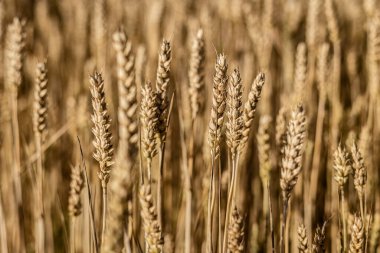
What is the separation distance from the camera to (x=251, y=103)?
3.16 ft

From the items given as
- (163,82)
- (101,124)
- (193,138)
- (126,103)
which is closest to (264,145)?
(193,138)

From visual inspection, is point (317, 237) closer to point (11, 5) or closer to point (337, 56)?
point (337, 56)

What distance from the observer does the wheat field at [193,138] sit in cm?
94

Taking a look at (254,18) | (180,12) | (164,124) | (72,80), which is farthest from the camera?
(180,12)

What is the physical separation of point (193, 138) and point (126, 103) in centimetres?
58

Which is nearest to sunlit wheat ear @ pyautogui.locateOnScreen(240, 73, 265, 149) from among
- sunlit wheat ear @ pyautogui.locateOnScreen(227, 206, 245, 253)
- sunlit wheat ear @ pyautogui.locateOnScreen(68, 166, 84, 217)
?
sunlit wheat ear @ pyautogui.locateOnScreen(227, 206, 245, 253)

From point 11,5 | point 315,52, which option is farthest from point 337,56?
point 11,5

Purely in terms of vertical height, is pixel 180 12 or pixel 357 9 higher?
pixel 357 9

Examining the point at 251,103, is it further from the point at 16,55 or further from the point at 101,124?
the point at 16,55

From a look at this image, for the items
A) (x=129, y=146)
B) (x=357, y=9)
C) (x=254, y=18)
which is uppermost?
Answer: (x=357, y=9)

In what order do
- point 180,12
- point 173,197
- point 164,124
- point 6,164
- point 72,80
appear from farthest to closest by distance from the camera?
point 180,12, point 72,80, point 173,197, point 6,164, point 164,124

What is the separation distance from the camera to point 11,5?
322 cm

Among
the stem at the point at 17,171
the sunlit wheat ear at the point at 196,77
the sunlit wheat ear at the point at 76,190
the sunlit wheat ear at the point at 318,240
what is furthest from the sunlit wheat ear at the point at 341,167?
the stem at the point at 17,171

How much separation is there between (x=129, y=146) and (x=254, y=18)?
1681 mm
